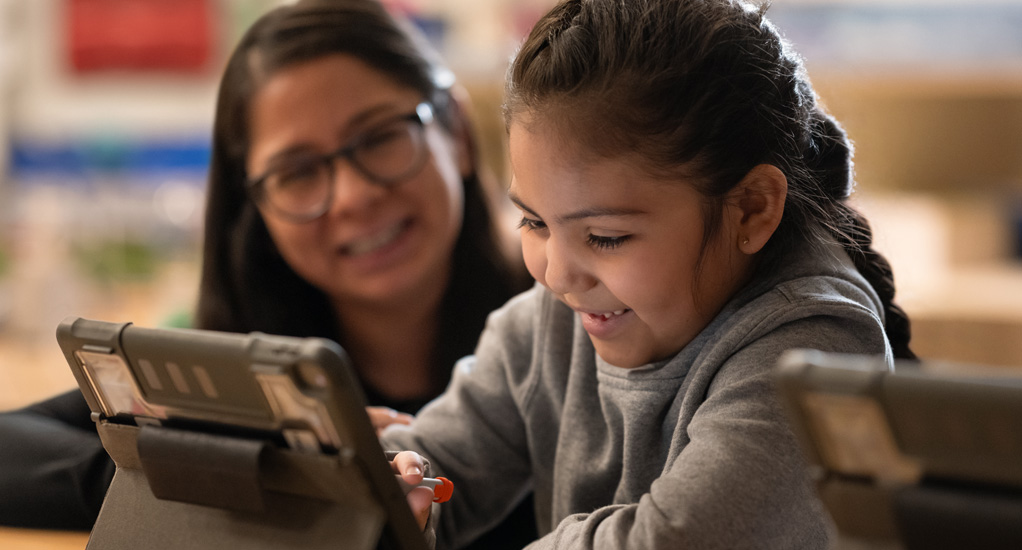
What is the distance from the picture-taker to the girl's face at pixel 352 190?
1210mm

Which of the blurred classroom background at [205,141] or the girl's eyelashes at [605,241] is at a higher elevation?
the girl's eyelashes at [605,241]

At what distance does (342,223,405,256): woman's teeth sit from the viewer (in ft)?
4.15

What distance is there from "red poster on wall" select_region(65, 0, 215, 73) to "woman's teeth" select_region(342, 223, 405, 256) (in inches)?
105

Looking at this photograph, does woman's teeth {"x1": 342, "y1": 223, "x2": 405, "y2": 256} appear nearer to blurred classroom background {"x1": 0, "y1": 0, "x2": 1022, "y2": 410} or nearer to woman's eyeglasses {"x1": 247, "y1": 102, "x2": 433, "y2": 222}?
woman's eyeglasses {"x1": 247, "y1": 102, "x2": 433, "y2": 222}

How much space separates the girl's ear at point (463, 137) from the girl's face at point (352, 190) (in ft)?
0.25

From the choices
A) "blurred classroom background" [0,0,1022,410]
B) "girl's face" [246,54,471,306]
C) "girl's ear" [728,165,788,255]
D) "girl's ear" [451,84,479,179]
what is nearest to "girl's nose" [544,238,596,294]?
"girl's ear" [728,165,788,255]

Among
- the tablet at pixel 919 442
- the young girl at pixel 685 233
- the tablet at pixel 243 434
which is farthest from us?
the young girl at pixel 685 233

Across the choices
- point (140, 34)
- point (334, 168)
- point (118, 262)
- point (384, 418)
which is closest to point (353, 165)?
point (334, 168)

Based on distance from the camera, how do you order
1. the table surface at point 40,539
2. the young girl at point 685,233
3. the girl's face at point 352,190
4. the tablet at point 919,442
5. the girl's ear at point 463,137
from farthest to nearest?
the girl's ear at point 463,137, the girl's face at point 352,190, the table surface at point 40,539, the young girl at point 685,233, the tablet at point 919,442

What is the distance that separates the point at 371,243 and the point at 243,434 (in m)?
0.72

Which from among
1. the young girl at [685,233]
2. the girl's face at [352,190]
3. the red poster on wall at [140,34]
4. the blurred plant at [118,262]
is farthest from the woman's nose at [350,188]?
the red poster on wall at [140,34]

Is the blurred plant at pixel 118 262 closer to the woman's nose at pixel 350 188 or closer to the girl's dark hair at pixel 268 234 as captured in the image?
the girl's dark hair at pixel 268 234

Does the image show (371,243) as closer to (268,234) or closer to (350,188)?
(350,188)

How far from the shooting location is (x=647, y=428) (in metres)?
0.76
